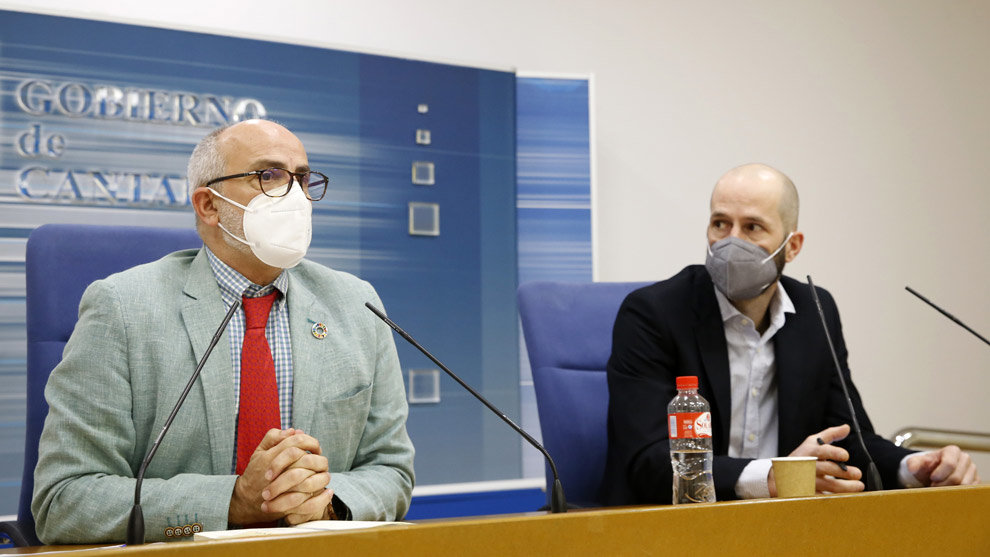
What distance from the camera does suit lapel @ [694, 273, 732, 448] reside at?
215 centimetres

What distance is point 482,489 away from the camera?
3410 millimetres

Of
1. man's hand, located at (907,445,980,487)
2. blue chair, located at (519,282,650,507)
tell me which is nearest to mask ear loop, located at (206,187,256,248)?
blue chair, located at (519,282,650,507)

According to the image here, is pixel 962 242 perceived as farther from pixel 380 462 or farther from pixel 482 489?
pixel 380 462

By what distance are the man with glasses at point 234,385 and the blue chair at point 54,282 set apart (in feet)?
0.44

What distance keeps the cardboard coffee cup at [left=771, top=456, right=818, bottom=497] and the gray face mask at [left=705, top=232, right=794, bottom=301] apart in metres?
0.84

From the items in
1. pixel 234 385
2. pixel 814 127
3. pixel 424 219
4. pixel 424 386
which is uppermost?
pixel 814 127

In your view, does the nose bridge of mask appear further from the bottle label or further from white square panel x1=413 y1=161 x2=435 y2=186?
white square panel x1=413 y1=161 x2=435 y2=186

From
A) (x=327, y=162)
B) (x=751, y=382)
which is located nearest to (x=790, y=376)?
(x=751, y=382)

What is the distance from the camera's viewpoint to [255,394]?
1.74 m

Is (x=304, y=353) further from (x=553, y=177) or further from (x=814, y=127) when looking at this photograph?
(x=814, y=127)

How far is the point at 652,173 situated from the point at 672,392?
2240 mm

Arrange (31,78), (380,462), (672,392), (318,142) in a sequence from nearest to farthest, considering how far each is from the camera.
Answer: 1. (380,462)
2. (672,392)
3. (31,78)
4. (318,142)

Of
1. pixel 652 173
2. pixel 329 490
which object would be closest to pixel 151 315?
pixel 329 490

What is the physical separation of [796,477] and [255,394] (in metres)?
0.96
